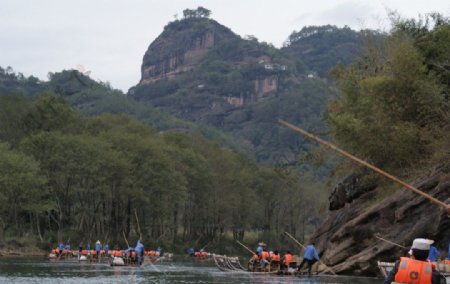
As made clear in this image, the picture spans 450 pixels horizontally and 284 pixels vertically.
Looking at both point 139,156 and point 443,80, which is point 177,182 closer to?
point 139,156

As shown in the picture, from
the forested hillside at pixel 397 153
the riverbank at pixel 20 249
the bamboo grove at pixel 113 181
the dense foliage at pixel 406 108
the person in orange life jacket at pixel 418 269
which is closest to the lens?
the person in orange life jacket at pixel 418 269

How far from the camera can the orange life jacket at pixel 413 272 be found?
13.4 metres

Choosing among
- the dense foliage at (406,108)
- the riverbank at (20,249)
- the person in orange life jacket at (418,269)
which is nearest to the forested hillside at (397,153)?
the dense foliage at (406,108)

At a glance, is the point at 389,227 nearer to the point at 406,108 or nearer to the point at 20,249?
the point at 406,108

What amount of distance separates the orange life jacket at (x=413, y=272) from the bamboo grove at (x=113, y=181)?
2805 inches

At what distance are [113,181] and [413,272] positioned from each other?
8097 centimetres

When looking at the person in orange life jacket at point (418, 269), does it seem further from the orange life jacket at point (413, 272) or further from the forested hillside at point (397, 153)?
the forested hillside at point (397, 153)

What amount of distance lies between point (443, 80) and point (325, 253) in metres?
13.1

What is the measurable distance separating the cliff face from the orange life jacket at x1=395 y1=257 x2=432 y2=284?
21.4m

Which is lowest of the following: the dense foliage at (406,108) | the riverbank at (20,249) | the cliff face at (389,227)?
the riverbank at (20,249)

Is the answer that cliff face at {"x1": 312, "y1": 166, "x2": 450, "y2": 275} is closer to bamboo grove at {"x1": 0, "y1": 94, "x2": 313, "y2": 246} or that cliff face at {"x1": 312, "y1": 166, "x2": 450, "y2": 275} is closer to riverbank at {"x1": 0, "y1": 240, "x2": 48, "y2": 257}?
riverbank at {"x1": 0, "y1": 240, "x2": 48, "y2": 257}

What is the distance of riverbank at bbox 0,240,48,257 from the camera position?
81.0 metres

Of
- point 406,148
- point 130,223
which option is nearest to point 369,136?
point 406,148

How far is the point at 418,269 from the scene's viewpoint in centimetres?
1343
